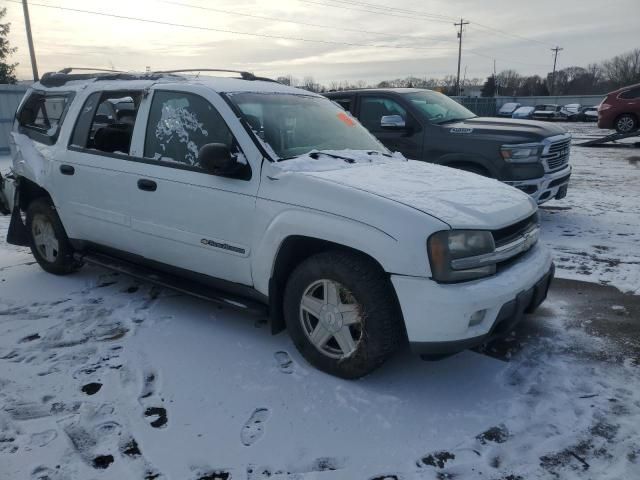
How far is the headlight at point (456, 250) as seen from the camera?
8.70 feet

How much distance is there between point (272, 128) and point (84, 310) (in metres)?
2.17

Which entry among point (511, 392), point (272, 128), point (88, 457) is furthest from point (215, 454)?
point (272, 128)

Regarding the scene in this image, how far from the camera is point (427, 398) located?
2.97 meters

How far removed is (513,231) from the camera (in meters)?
3.12

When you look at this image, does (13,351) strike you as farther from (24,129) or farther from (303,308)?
(24,129)

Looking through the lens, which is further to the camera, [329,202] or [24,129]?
[24,129]

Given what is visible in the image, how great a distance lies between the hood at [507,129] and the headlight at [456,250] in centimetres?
397

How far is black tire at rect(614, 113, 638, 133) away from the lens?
58.5 feet

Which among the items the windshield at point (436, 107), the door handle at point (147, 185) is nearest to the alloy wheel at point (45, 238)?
the door handle at point (147, 185)

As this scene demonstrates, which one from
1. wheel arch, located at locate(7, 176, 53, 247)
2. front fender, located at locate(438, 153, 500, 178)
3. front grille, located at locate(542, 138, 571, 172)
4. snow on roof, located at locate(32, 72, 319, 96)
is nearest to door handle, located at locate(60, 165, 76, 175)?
wheel arch, located at locate(7, 176, 53, 247)

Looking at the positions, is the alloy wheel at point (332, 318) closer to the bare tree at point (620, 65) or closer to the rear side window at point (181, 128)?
the rear side window at point (181, 128)

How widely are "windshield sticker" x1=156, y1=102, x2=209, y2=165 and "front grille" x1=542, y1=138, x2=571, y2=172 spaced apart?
4.63 metres

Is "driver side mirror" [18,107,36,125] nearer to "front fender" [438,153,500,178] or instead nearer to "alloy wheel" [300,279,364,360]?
"alloy wheel" [300,279,364,360]

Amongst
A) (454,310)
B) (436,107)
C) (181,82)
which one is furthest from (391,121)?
(454,310)
